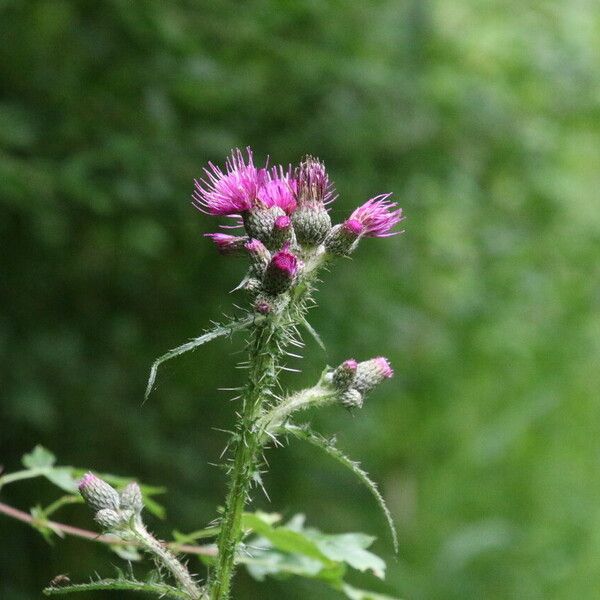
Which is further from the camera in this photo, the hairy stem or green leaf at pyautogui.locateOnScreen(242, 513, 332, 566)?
green leaf at pyautogui.locateOnScreen(242, 513, 332, 566)

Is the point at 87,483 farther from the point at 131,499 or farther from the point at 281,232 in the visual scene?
the point at 281,232

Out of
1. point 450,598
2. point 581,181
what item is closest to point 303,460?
point 450,598

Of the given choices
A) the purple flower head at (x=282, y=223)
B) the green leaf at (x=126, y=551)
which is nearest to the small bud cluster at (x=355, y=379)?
the purple flower head at (x=282, y=223)

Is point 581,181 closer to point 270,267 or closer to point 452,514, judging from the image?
point 452,514

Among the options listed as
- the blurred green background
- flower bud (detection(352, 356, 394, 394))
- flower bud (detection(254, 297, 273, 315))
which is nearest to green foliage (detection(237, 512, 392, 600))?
flower bud (detection(352, 356, 394, 394))

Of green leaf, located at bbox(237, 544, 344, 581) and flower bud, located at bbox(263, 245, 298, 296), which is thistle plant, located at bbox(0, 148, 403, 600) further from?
green leaf, located at bbox(237, 544, 344, 581)

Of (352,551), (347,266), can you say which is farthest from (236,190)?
(347,266)
